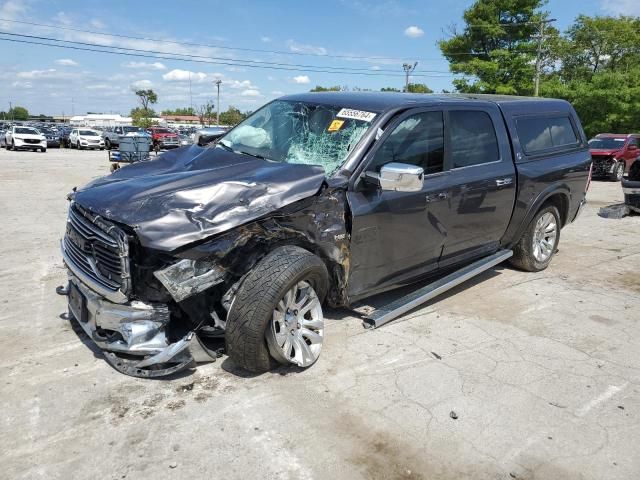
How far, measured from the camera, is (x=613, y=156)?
17.7 m

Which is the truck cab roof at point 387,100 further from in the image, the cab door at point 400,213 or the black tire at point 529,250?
the black tire at point 529,250

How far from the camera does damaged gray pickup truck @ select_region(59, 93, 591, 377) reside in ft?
10.4

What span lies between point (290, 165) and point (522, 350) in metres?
2.37

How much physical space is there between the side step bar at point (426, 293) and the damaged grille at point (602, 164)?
47.9ft

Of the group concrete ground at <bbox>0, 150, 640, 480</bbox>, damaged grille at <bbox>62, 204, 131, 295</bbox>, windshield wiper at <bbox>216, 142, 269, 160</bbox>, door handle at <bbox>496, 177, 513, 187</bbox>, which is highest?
windshield wiper at <bbox>216, 142, 269, 160</bbox>

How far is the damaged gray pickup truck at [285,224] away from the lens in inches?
125

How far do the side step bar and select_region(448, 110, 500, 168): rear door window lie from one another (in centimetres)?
101

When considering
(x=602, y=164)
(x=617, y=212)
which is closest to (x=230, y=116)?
(x=602, y=164)

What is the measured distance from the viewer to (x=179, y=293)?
3.07 meters

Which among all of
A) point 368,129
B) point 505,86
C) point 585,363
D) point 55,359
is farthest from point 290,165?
point 505,86

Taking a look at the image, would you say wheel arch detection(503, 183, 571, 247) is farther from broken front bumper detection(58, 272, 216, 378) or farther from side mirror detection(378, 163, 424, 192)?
broken front bumper detection(58, 272, 216, 378)

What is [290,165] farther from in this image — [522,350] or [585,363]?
[585,363]

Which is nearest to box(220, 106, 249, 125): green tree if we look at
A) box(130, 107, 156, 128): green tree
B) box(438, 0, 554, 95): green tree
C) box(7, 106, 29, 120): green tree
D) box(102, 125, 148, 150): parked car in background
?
box(130, 107, 156, 128): green tree

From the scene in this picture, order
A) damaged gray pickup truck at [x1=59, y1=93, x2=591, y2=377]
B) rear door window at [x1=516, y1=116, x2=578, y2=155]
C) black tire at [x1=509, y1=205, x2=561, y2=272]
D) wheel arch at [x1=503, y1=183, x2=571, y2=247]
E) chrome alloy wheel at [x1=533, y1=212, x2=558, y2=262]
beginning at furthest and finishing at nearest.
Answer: chrome alloy wheel at [x1=533, y1=212, x2=558, y2=262] < black tire at [x1=509, y1=205, x2=561, y2=272] < wheel arch at [x1=503, y1=183, x2=571, y2=247] < rear door window at [x1=516, y1=116, x2=578, y2=155] < damaged gray pickup truck at [x1=59, y1=93, x2=591, y2=377]
